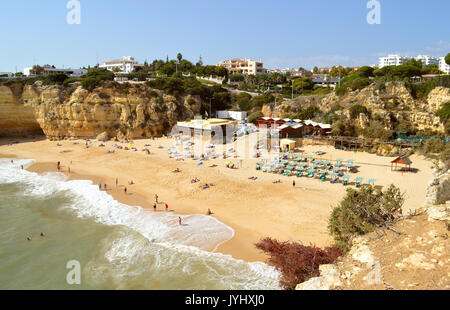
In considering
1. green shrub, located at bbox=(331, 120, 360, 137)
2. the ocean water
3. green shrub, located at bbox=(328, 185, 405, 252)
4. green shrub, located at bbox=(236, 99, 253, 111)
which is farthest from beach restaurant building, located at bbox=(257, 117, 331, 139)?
green shrub, located at bbox=(328, 185, 405, 252)

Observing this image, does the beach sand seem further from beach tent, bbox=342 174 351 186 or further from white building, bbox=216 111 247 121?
white building, bbox=216 111 247 121

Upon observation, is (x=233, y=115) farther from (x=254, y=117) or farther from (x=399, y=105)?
(x=399, y=105)

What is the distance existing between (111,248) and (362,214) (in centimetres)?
1121

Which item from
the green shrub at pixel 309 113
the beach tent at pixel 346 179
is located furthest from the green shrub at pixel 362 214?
the green shrub at pixel 309 113

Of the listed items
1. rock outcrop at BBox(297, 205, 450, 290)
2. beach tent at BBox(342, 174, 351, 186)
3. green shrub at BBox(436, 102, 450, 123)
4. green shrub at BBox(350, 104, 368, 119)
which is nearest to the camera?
rock outcrop at BBox(297, 205, 450, 290)

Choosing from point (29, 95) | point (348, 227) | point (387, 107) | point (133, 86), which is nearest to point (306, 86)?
point (387, 107)

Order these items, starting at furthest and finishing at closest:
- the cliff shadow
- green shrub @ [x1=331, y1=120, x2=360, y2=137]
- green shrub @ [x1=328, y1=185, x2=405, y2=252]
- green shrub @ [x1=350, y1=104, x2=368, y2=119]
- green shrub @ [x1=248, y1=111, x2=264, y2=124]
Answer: green shrub @ [x1=248, y1=111, x2=264, y2=124], the cliff shadow, green shrub @ [x1=350, y1=104, x2=368, y2=119], green shrub @ [x1=331, y1=120, x2=360, y2=137], green shrub @ [x1=328, y1=185, x2=405, y2=252]

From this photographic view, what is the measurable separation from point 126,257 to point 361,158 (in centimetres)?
2141

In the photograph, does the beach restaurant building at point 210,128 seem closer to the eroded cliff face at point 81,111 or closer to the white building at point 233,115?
the eroded cliff face at point 81,111

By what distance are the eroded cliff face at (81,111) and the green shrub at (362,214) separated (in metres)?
31.4

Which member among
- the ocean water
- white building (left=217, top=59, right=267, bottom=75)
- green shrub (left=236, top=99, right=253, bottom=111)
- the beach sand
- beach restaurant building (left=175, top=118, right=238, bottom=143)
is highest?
white building (left=217, top=59, right=267, bottom=75)

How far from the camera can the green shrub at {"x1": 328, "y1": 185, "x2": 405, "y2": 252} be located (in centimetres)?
1003

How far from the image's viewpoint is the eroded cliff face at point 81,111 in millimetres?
38000

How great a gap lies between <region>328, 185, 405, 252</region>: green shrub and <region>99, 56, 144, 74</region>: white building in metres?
79.2
